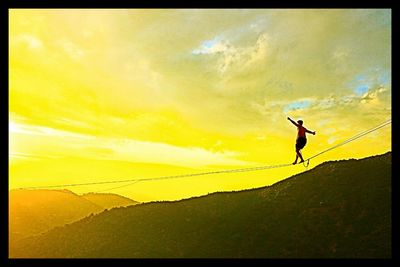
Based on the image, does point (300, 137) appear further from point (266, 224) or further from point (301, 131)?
point (266, 224)

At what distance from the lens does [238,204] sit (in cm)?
6159

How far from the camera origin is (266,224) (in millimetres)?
51750

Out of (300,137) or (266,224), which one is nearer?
(300,137)

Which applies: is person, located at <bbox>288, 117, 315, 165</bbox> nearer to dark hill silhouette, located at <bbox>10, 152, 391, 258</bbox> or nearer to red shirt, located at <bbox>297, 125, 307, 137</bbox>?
red shirt, located at <bbox>297, 125, 307, 137</bbox>

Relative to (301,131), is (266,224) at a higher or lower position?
lower


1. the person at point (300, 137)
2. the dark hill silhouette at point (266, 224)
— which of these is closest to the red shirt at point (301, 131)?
the person at point (300, 137)

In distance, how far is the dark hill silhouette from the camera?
4384cm

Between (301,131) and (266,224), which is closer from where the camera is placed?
(301,131)

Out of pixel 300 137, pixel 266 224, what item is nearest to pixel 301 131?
pixel 300 137

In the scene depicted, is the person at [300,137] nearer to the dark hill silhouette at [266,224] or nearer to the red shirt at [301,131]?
the red shirt at [301,131]

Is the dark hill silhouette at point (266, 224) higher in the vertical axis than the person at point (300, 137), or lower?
lower

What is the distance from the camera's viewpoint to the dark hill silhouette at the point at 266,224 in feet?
144
